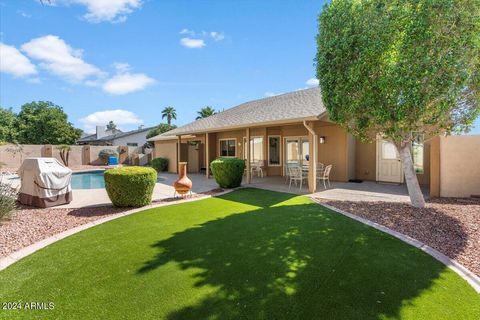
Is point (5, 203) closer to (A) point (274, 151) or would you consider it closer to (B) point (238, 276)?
(B) point (238, 276)

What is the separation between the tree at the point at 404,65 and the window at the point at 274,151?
26.8ft

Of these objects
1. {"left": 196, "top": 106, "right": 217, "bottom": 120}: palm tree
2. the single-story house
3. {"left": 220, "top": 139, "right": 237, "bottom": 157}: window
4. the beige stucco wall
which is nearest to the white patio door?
the single-story house

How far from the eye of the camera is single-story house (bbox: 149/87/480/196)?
8.72 meters

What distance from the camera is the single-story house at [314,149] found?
28.6 ft

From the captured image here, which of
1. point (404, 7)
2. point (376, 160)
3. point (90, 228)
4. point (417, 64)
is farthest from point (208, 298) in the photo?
point (376, 160)

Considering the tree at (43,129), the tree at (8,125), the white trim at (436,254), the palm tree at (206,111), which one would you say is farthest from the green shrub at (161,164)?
the tree at (43,129)

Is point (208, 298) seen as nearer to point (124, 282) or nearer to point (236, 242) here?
point (124, 282)

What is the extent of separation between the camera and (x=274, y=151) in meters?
15.7

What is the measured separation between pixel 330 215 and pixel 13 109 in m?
52.0

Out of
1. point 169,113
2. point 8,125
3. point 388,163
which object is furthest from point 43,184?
point 169,113

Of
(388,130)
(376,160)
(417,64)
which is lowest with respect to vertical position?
(376,160)

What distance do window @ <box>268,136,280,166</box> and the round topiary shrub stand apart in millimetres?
9095

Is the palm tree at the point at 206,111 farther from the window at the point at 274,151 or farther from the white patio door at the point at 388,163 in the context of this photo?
the white patio door at the point at 388,163

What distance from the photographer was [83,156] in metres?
26.8
